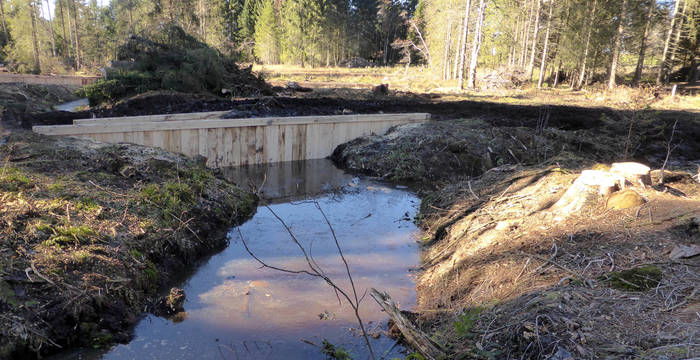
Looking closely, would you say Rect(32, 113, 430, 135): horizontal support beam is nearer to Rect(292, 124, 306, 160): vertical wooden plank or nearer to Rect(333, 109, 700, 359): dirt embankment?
Rect(292, 124, 306, 160): vertical wooden plank

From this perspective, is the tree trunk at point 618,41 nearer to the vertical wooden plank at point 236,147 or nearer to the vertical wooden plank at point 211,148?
the vertical wooden plank at point 236,147

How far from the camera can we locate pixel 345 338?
4.41 meters

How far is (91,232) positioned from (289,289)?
7.81 ft

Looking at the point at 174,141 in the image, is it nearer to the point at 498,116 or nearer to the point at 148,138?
the point at 148,138

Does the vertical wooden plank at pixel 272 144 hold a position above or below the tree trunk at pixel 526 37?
below

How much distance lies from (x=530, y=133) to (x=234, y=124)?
28.2ft

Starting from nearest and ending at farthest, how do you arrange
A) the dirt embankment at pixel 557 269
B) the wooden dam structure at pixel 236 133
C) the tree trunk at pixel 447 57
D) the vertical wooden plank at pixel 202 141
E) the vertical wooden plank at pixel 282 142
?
the dirt embankment at pixel 557 269 → the wooden dam structure at pixel 236 133 → the vertical wooden plank at pixel 202 141 → the vertical wooden plank at pixel 282 142 → the tree trunk at pixel 447 57

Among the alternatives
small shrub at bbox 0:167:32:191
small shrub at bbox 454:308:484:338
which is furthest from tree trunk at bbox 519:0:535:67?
small shrub at bbox 0:167:32:191

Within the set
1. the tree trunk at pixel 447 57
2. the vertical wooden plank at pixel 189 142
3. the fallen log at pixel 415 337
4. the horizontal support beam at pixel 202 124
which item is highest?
the tree trunk at pixel 447 57

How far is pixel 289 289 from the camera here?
5336 mm

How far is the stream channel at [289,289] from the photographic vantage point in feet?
13.9

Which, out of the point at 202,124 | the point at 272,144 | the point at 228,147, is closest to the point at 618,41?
the point at 272,144

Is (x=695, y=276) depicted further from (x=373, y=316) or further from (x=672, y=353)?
(x=373, y=316)

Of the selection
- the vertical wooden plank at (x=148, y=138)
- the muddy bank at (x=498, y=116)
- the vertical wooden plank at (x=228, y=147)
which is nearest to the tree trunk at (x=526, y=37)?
the muddy bank at (x=498, y=116)
